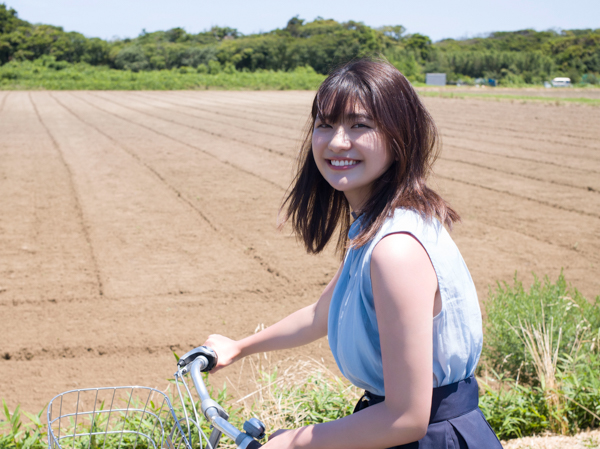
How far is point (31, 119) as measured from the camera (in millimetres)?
17625

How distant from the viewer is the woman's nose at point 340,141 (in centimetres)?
130

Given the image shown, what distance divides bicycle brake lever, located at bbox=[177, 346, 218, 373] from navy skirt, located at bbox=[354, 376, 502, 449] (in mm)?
411

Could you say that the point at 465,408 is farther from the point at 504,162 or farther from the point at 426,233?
the point at 504,162

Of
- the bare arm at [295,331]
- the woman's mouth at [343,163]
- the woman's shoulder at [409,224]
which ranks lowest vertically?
the bare arm at [295,331]

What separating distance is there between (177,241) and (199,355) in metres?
4.77

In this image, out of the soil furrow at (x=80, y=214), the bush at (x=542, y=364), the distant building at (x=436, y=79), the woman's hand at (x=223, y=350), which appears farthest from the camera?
the distant building at (x=436, y=79)

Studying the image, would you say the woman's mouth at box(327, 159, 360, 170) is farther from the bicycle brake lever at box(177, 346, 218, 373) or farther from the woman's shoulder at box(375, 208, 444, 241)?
the bicycle brake lever at box(177, 346, 218, 373)

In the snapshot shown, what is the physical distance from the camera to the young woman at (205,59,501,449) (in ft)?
3.49

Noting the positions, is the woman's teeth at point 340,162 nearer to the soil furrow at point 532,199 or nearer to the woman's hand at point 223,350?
the woman's hand at point 223,350

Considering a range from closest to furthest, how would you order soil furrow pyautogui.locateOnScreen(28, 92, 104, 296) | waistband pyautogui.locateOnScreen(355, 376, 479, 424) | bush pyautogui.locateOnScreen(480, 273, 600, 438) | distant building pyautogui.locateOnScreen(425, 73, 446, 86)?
waistband pyautogui.locateOnScreen(355, 376, 479, 424)
bush pyautogui.locateOnScreen(480, 273, 600, 438)
soil furrow pyautogui.locateOnScreen(28, 92, 104, 296)
distant building pyautogui.locateOnScreen(425, 73, 446, 86)

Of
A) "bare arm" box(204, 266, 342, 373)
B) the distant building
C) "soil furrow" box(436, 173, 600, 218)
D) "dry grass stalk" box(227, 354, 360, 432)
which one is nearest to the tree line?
the distant building

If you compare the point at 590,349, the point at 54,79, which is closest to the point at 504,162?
the point at 590,349

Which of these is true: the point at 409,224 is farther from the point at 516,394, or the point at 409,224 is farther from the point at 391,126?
the point at 516,394

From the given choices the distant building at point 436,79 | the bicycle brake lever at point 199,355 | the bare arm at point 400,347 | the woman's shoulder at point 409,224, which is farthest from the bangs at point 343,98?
the distant building at point 436,79
